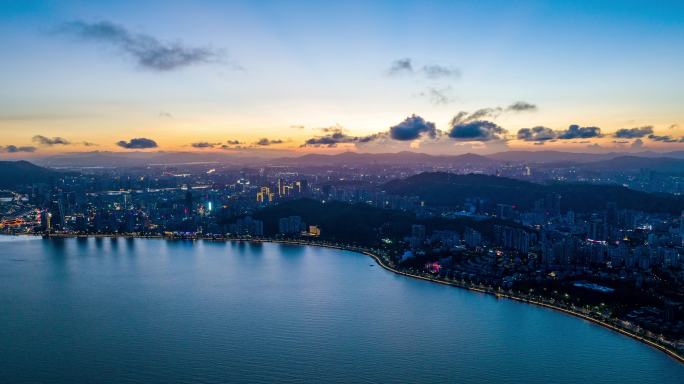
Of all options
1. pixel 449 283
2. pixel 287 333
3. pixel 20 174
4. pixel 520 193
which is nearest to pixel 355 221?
pixel 449 283

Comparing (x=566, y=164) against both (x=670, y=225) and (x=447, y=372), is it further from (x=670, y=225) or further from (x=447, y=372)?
(x=447, y=372)

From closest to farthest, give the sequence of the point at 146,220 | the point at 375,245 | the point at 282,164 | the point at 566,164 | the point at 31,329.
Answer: the point at 31,329 < the point at 375,245 < the point at 146,220 < the point at 566,164 < the point at 282,164

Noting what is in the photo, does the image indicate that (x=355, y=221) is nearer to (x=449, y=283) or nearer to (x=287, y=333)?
(x=449, y=283)

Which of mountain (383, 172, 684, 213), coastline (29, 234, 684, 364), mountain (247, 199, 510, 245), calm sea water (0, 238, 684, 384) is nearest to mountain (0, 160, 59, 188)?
coastline (29, 234, 684, 364)

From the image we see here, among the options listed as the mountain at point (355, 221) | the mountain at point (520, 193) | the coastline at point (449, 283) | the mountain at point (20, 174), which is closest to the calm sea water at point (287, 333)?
the coastline at point (449, 283)

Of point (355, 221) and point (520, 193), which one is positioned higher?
point (520, 193)

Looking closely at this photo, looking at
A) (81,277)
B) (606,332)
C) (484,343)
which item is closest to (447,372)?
(484,343)
